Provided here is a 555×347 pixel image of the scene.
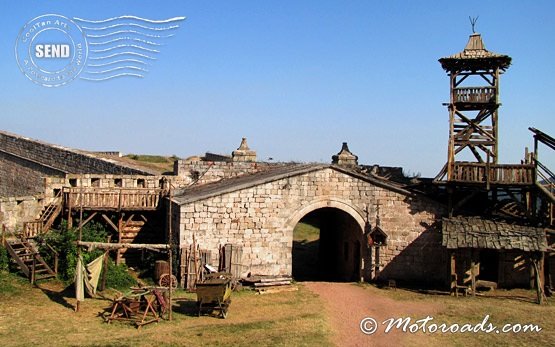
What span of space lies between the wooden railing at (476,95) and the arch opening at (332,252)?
21.1 ft

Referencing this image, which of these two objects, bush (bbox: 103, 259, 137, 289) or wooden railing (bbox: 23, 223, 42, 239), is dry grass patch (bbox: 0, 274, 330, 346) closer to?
bush (bbox: 103, 259, 137, 289)

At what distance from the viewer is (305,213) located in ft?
72.8

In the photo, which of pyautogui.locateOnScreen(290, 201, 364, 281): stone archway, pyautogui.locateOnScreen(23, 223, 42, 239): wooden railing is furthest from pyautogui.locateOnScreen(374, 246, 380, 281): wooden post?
pyautogui.locateOnScreen(23, 223, 42, 239): wooden railing

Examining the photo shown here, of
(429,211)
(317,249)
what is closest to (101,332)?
(429,211)

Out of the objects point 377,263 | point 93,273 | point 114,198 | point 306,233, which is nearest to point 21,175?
point 114,198

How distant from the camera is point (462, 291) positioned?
835 inches

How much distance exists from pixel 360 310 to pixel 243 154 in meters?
11.5

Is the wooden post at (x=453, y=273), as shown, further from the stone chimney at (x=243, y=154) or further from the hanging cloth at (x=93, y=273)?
the hanging cloth at (x=93, y=273)

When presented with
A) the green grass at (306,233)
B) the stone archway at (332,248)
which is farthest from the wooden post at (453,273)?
the green grass at (306,233)

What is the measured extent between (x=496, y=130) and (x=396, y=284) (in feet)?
23.8

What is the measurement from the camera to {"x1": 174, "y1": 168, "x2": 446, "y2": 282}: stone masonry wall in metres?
21.2

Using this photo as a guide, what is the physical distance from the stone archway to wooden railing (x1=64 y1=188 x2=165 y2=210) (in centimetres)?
621

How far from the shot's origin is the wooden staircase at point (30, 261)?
19278 millimetres

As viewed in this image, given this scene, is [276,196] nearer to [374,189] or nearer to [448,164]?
[374,189]
